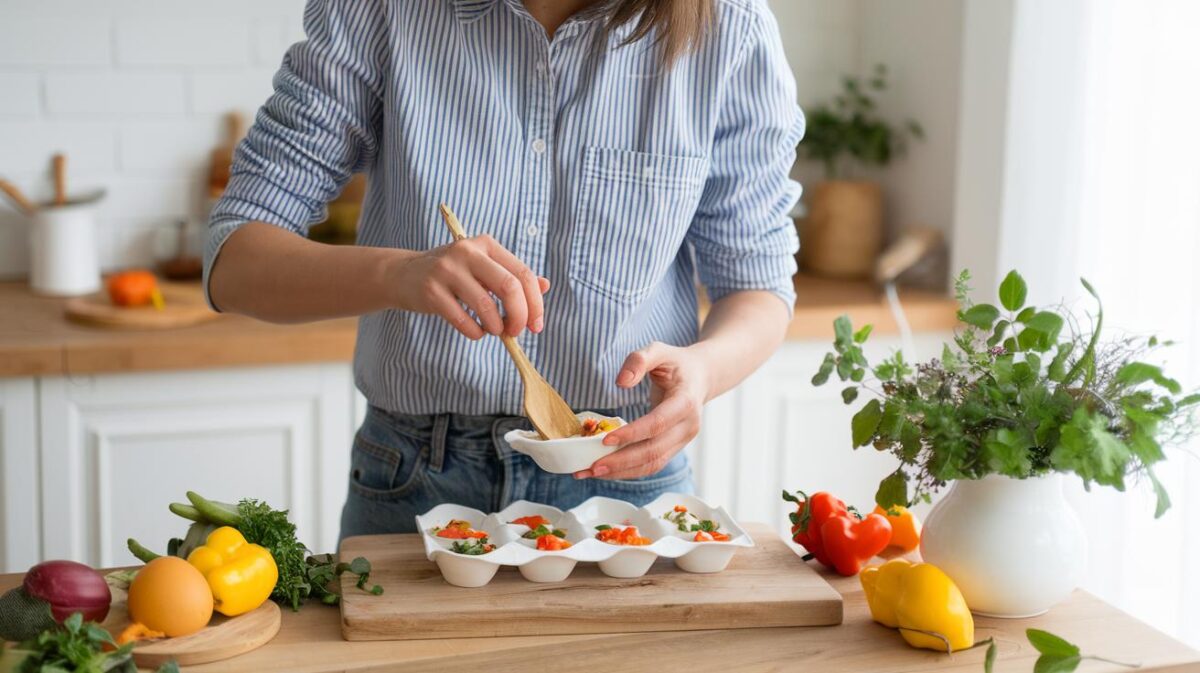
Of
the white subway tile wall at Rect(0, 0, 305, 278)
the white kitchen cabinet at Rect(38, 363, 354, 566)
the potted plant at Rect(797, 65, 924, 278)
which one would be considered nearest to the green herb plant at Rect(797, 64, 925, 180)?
the potted plant at Rect(797, 65, 924, 278)

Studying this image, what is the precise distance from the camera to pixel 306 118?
131cm

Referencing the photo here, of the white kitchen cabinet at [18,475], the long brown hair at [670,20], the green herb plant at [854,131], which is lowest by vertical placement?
the white kitchen cabinet at [18,475]

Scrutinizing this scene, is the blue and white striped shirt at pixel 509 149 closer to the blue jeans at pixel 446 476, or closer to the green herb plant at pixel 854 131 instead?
the blue jeans at pixel 446 476

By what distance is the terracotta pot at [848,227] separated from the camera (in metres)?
2.77

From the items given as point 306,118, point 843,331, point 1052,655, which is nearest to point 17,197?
point 306,118

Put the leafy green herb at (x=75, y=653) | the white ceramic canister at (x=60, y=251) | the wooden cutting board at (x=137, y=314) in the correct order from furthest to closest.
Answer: the white ceramic canister at (x=60, y=251) → the wooden cutting board at (x=137, y=314) → the leafy green herb at (x=75, y=653)

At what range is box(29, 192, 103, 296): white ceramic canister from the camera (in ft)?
7.92

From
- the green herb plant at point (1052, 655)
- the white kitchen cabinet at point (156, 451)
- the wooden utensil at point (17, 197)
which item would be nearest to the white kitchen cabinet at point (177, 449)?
the white kitchen cabinet at point (156, 451)

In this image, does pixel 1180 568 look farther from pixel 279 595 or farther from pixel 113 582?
pixel 113 582

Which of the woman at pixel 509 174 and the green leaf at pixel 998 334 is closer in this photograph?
the green leaf at pixel 998 334

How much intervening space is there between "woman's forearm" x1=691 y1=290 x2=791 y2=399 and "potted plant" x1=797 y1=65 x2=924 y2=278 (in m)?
1.35

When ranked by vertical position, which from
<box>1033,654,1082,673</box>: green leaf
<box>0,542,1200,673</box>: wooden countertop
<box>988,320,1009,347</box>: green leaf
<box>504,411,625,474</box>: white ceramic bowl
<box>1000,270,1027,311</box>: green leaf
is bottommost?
<box>0,542,1200,673</box>: wooden countertop

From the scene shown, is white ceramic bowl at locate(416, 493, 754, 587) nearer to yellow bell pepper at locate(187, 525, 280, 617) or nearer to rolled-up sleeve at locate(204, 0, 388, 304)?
yellow bell pepper at locate(187, 525, 280, 617)

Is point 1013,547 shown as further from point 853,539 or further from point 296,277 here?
point 296,277
